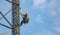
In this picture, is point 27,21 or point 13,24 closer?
point 13,24

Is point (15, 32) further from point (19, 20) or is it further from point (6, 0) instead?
point (6, 0)

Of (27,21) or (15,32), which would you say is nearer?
(15,32)

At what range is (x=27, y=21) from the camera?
29.5 meters

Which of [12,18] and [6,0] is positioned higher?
[6,0]

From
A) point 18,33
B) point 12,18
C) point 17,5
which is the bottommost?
point 18,33

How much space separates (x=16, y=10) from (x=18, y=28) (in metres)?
2.26

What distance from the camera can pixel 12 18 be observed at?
27844mm

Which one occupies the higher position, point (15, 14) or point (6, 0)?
point (6, 0)

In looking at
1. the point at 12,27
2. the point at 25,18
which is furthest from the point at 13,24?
the point at 25,18

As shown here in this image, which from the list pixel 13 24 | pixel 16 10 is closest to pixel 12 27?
pixel 13 24

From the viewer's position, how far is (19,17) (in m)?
27.9

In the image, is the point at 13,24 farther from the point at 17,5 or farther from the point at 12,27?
the point at 17,5

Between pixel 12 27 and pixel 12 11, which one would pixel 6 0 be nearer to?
pixel 12 11

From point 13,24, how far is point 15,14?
126 centimetres
